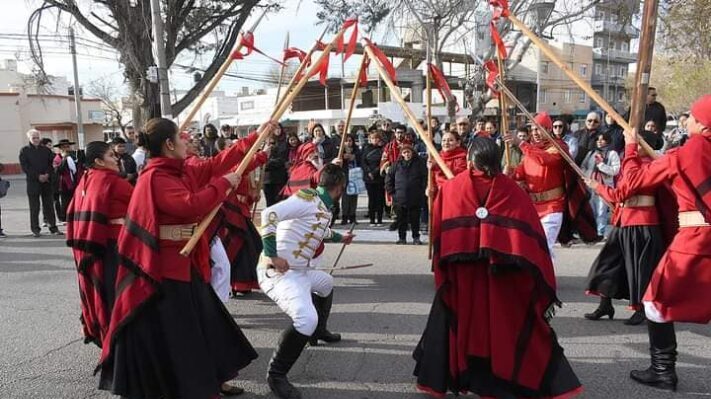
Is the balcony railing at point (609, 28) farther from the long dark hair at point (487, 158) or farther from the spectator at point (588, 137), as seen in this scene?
the long dark hair at point (487, 158)

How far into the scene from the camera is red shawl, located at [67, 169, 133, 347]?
3.82 meters

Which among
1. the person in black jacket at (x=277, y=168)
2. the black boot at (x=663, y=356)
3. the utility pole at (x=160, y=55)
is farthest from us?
the utility pole at (x=160, y=55)

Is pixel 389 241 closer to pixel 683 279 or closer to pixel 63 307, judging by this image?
pixel 63 307

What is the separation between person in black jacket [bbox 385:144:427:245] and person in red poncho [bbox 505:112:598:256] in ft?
8.49

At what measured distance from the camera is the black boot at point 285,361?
3506 mm

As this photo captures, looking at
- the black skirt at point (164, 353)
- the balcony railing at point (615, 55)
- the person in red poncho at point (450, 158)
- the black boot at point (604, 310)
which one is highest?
the balcony railing at point (615, 55)

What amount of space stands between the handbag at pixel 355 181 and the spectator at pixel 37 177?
557 cm

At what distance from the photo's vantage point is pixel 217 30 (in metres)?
14.6

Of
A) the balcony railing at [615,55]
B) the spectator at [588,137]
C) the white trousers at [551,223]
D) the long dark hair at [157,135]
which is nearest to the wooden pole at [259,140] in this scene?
the long dark hair at [157,135]

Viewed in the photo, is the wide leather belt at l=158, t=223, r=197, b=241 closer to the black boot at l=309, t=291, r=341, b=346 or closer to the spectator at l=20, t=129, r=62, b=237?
the black boot at l=309, t=291, r=341, b=346

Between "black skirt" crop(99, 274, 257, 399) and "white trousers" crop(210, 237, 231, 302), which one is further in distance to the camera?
"white trousers" crop(210, 237, 231, 302)

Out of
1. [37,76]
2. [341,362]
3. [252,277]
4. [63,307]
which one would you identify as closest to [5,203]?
[37,76]

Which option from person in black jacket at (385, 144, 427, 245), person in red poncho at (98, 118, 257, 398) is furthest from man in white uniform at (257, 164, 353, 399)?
person in black jacket at (385, 144, 427, 245)

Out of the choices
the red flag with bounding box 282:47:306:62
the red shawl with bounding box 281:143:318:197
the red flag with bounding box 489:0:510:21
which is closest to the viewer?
the red flag with bounding box 489:0:510:21
